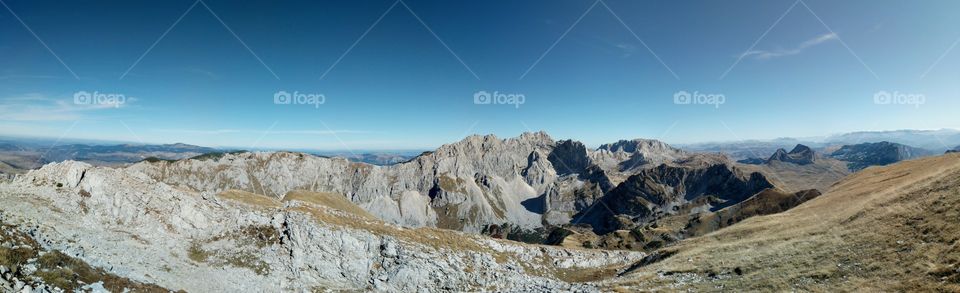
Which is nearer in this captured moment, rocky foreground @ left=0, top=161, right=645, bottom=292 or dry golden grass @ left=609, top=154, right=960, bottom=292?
dry golden grass @ left=609, top=154, right=960, bottom=292

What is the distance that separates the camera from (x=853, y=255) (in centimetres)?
3541

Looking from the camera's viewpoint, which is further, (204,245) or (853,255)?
(204,245)

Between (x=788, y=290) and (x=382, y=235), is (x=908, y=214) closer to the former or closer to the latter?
(x=788, y=290)

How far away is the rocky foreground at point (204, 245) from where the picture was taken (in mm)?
32094

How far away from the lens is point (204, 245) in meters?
43.5

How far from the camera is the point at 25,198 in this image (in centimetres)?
3712

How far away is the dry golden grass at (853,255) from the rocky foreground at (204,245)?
14514 mm

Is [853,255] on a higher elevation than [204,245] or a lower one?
higher

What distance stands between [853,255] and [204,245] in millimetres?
63405

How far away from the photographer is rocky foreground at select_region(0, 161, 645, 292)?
32.1 metres

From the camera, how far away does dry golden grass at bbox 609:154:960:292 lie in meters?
28.2

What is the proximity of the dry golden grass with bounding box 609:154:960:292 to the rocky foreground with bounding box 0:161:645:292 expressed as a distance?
47.6 feet

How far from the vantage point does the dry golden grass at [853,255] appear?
28.2 metres

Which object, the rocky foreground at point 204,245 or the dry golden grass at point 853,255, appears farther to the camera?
the rocky foreground at point 204,245
